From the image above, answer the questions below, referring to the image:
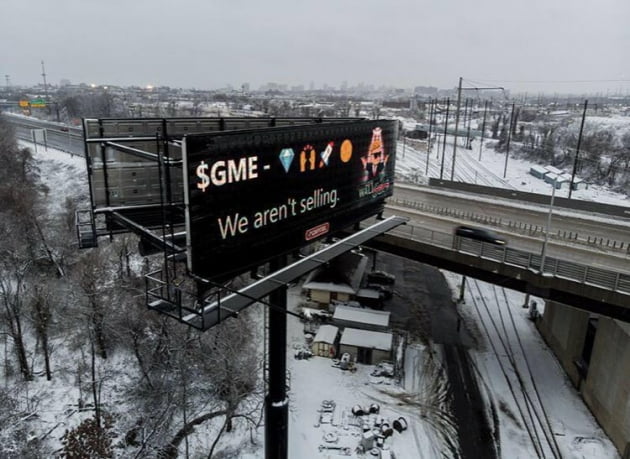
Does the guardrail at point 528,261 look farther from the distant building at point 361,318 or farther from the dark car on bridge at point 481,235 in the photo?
the distant building at point 361,318

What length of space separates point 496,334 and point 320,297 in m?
12.3

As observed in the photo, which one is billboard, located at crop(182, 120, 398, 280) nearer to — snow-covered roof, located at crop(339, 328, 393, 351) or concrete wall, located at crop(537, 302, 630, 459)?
snow-covered roof, located at crop(339, 328, 393, 351)

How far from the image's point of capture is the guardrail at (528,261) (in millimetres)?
20953

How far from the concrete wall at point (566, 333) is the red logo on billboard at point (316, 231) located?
747 inches

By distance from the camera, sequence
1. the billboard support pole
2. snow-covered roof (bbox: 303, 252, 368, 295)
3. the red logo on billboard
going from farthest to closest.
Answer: snow-covered roof (bbox: 303, 252, 368, 295) → the billboard support pole → the red logo on billboard

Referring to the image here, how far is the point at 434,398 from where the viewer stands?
24734mm

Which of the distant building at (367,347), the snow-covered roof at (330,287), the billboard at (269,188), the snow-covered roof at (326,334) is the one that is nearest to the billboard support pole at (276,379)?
the billboard at (269,188)

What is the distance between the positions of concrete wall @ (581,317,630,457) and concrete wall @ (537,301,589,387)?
6.13ft

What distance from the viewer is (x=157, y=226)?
13305 millimetres

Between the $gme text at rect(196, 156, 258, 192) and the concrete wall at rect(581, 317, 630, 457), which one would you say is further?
the concrete wall at rect(581, 317, 630, 457)

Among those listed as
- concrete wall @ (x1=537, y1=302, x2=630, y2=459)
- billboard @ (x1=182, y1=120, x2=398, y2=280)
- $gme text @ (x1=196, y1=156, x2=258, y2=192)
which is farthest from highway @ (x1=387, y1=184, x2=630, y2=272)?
$gme text @ (x1=196, y1=156, x2=258, y2=192)

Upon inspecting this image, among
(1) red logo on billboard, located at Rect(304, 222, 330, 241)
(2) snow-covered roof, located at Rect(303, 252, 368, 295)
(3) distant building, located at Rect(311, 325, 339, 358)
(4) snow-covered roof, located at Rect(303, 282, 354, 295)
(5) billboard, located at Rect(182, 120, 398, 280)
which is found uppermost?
(5) billboard, located at Rect(182, 120, 398, 280)

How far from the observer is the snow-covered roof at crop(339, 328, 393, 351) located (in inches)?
1096

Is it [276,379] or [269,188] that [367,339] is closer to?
[276,379]
